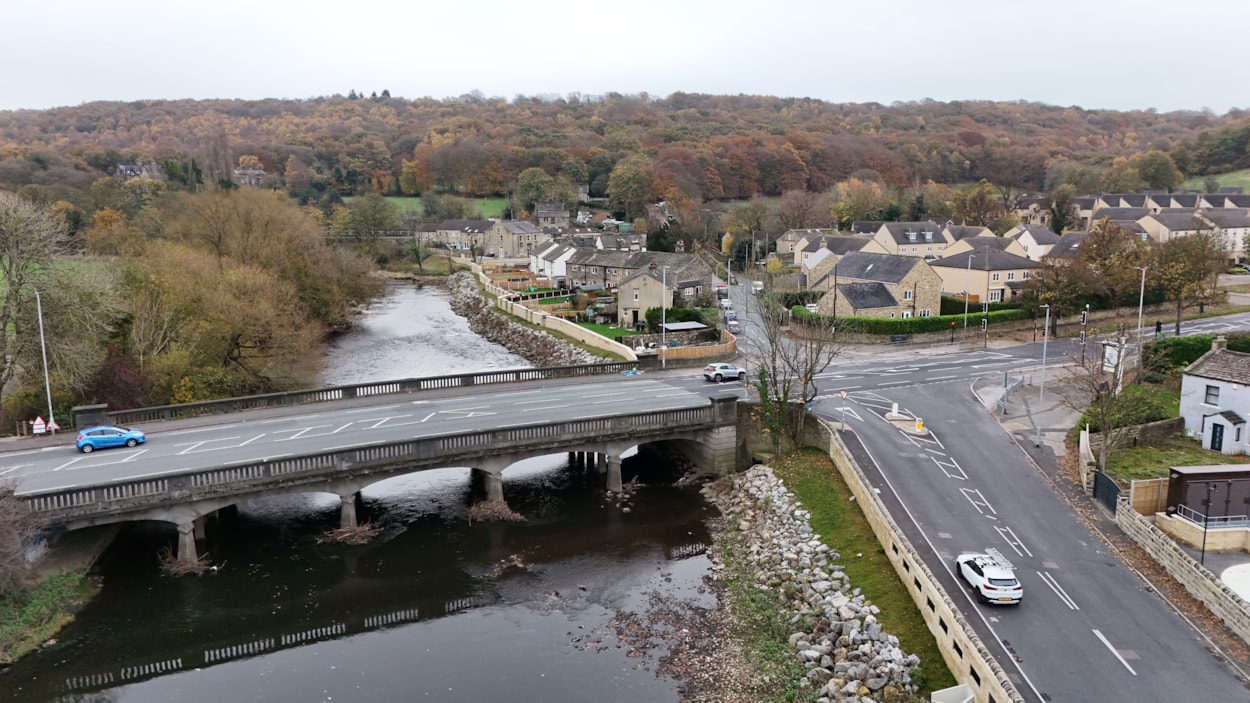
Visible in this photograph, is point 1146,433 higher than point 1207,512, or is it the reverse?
point 1207,512

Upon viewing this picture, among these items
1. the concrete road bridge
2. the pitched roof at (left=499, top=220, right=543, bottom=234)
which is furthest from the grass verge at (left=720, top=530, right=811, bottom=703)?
the pitched roof at (left=499, top=220, right=543, bottom=234)

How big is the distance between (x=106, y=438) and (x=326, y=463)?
11156 millimetres

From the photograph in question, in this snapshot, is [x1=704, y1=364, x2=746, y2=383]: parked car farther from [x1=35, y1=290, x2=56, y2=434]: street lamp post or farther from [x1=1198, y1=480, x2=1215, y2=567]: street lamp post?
[x1=35, y1=290, x2=56, y2=434]: street lamp post

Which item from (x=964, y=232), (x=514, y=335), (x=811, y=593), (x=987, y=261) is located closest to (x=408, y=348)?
(x=514, y=335)

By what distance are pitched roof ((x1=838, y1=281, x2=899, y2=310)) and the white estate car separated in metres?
43.3

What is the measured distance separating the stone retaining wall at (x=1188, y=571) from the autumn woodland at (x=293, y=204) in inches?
1747

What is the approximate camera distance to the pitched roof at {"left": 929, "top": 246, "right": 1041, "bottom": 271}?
73.8 metres

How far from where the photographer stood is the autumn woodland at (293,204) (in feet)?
140

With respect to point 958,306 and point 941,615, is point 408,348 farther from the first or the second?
point 941,615

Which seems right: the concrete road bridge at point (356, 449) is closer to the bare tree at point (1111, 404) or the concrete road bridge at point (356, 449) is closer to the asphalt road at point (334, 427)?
the asphalt road at point (334, 427)

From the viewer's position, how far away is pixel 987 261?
239 feet

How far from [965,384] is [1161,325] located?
25580 millimetres

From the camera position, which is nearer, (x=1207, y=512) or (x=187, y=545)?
(x=1207, y=512)

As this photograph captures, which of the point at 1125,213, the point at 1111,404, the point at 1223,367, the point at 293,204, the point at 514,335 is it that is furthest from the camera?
the point at 293,204
